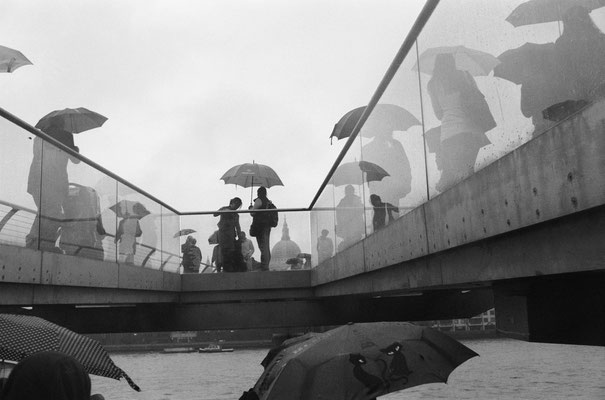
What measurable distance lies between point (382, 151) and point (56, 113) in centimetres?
813

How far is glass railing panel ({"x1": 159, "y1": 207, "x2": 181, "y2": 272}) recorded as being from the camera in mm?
12930

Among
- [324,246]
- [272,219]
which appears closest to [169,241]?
[272,219]

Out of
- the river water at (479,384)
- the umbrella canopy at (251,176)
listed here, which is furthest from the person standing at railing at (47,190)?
the river water at (479,384)

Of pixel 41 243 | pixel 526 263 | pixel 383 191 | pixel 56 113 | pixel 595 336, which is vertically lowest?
pixel 595 336

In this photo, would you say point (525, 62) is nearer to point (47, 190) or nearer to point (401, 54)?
point (401, 54)

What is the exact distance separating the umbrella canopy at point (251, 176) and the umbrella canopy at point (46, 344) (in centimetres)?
1289

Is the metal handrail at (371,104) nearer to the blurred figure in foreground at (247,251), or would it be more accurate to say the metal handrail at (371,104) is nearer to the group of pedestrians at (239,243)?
the group of pedestrians at (239,243)

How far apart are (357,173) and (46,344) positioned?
5.26 m

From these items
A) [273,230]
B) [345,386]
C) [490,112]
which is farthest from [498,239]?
[273,230]

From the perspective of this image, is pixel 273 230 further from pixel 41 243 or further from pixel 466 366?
A: pixel 466 366

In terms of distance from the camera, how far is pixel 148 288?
37.3 ft

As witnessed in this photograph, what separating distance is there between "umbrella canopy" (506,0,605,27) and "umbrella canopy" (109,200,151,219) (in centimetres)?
764

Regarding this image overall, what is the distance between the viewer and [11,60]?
11.3 meters

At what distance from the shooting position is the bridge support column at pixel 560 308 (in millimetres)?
4203
